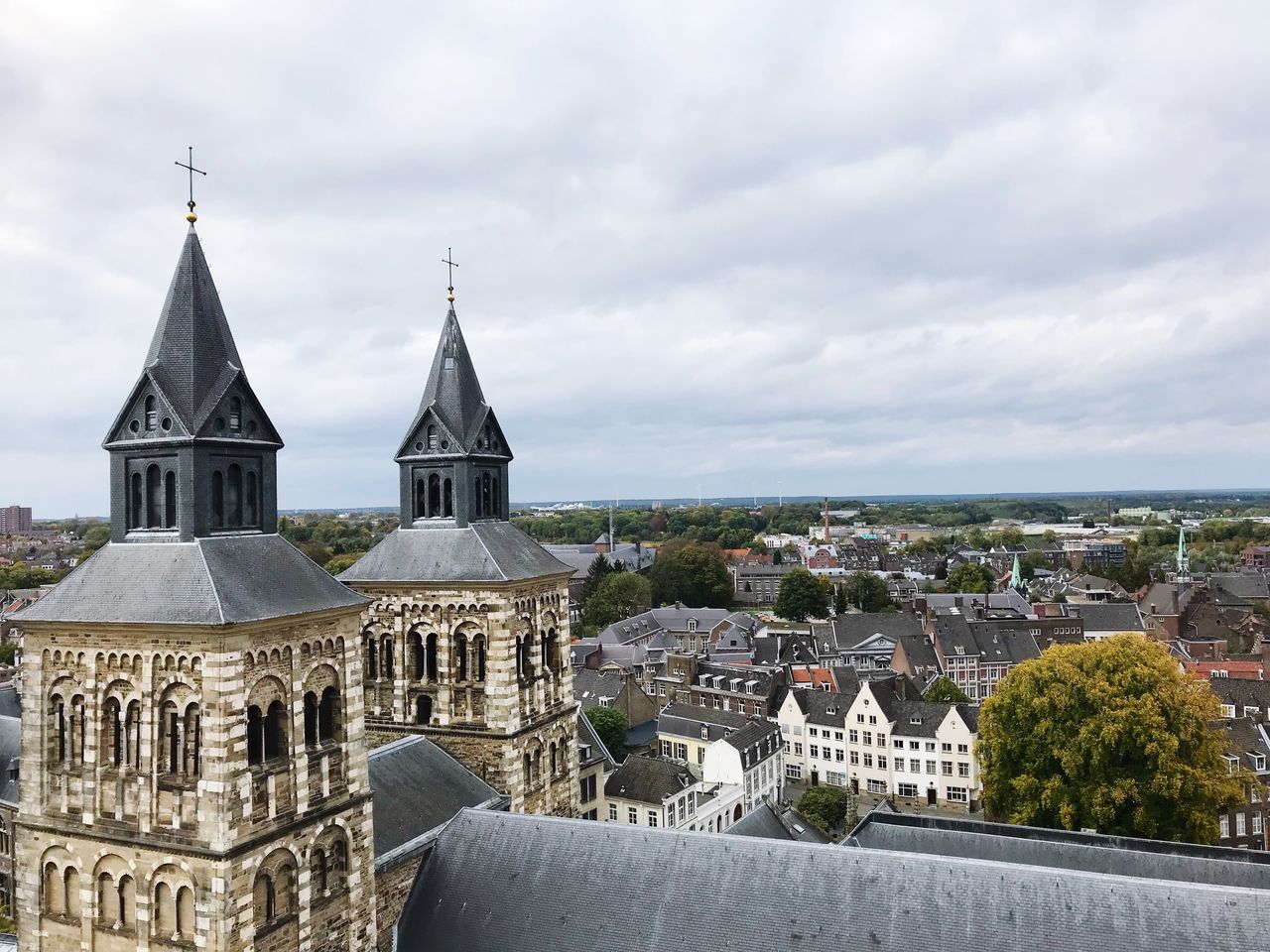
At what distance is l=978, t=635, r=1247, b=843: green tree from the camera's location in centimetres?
4269

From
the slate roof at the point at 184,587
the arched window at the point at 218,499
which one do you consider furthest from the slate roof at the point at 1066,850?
the arched window at the point at 218,499

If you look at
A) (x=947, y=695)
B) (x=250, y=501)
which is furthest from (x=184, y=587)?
(x=947, y=695)

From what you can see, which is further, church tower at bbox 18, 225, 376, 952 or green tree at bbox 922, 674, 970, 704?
green tree at bbox 922, 674, 970, 704

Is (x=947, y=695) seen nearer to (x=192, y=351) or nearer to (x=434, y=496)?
(x=434, y=496)

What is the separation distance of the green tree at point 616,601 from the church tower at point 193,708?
12150 centimetres

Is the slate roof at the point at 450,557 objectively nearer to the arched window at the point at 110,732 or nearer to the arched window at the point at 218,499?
the arched window at the point at 218,499

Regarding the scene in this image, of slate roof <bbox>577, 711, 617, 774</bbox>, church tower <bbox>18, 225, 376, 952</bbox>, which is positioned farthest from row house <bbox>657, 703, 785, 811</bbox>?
church tower <bbox>18, 225, 376, 952</bbox>

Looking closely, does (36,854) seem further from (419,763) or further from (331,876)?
(419,763)

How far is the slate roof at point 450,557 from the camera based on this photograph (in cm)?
3031

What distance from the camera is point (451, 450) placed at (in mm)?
31812

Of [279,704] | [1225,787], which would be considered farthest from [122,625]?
[1225,787]

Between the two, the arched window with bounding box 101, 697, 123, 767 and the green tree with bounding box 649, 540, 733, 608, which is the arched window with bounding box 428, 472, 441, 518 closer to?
the arched window with bounding box 101, 697, 123, 767

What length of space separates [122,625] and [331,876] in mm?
7814

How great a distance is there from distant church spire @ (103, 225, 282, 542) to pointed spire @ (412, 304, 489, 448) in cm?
960
